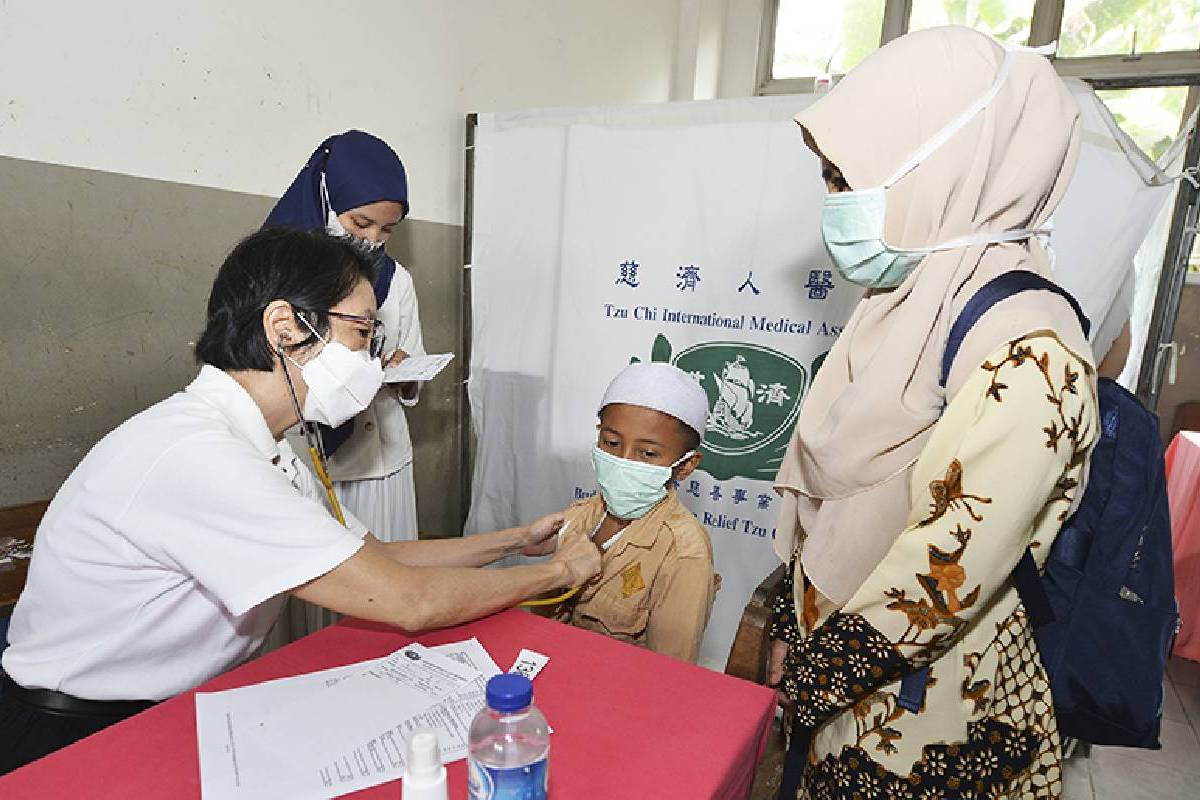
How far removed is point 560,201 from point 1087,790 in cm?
278

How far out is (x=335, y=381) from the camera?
4.09 feet

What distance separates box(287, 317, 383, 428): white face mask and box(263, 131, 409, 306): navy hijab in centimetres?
80

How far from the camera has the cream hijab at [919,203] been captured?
1.00 meters

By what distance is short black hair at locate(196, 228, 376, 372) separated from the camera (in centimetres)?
119

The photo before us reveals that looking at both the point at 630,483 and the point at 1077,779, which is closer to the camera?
the point at 630,483

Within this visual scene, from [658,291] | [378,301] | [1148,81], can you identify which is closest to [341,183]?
[378,301]

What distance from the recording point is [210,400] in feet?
3.81

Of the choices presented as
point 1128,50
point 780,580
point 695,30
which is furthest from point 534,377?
point 1128,50

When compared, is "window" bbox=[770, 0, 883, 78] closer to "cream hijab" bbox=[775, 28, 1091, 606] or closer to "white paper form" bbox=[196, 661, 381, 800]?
"cream hijab" bbox=[775, 28, 1091, 606]

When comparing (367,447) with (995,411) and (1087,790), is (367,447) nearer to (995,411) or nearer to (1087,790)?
(995,411)

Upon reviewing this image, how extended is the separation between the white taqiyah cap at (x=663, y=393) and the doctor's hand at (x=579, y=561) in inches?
14.1

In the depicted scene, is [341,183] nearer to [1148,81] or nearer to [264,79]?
[264,79]

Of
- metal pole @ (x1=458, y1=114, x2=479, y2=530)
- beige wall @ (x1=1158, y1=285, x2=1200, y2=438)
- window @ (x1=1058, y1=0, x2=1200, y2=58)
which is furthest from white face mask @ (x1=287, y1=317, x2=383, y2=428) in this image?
window @ (x1=1058, y1=0, x2=1200, y2=58)

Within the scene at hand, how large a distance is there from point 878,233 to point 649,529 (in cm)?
86
